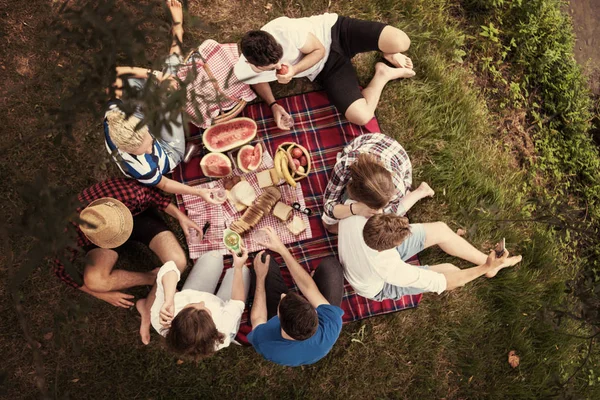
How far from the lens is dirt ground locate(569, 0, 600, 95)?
5.96m

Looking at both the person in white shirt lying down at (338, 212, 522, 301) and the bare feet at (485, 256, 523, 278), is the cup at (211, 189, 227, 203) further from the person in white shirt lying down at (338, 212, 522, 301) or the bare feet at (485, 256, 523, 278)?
the bare feet at (485, 256, 523, 278)

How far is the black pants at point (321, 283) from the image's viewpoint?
14.1 feet

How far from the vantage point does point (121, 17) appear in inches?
82.9

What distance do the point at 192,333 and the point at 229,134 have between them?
212 centimetres

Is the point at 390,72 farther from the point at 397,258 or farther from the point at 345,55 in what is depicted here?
the point at 397,258

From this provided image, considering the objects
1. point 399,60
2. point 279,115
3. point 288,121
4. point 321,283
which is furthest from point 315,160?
point 399,60

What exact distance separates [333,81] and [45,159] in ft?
10.6

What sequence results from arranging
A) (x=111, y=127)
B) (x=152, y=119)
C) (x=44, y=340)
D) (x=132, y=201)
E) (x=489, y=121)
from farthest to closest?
1. (x=489, y=121)
2. (x=44, y=340)
3. (x=132, y=201)
4. (x=111, y=127)
5. (x=152, y=119)

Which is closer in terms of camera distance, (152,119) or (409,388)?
(152,119)

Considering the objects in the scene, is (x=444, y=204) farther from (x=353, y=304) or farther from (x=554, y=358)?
(x=554, y=358)

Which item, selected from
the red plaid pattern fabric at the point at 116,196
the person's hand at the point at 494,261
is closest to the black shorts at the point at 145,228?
the red plaid pattern fabric at the point at 116,196

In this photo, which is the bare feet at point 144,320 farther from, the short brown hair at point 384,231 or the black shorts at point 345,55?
the black shorts at point 345,55

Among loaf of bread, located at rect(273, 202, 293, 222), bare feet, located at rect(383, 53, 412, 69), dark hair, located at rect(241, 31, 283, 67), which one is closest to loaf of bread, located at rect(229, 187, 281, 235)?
loaf of bread, located at rect(273, 202, 293, 222)

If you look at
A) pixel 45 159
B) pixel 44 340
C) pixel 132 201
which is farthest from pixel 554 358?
pixel 45 159
